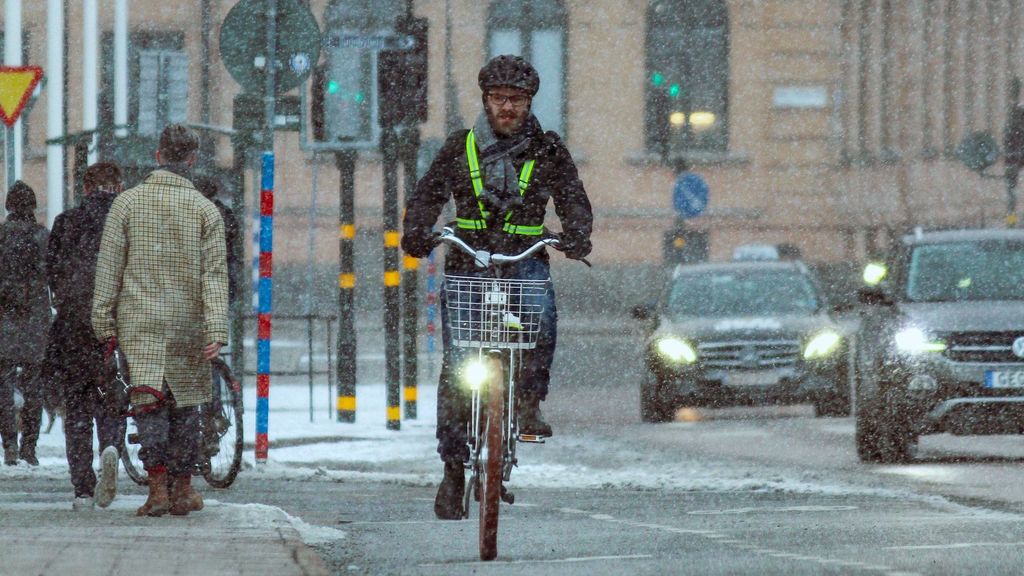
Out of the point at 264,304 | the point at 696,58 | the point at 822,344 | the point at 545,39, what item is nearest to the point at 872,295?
the point at 264,304

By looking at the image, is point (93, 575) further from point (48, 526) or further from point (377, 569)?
point (48, 526)

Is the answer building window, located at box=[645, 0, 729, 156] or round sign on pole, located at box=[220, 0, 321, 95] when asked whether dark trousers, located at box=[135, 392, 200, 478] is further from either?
building window, located at box=[645, 0, 729, 156]

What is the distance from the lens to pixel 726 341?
1947cm

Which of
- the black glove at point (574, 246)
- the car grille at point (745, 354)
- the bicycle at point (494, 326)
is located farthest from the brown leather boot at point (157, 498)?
the car grille at point (745, 354)

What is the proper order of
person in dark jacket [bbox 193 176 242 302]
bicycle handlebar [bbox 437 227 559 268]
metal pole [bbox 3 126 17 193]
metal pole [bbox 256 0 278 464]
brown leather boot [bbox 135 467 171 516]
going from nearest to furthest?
bicycle handlebar [bbox 437 227 559 268] → brown leather boot [bbox 135 467 171 516] → person in dark jacket [bbox 193 176 242 302] → metal pole [bbox 256 0 278 464] → metal pole [bbox 3 126 17 193]

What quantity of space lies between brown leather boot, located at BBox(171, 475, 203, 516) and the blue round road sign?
19748mm

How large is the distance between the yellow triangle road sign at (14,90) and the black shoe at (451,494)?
9.05m

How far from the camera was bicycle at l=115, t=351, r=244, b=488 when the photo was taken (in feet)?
40.9

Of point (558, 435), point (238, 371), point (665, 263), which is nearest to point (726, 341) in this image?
point (558, 435)

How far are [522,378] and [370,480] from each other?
4432mm

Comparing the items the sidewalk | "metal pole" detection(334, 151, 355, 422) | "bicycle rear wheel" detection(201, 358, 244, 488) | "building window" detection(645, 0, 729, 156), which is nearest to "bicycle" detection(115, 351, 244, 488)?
"bicycle rear wheel" detection(201, 358, 244, 488)

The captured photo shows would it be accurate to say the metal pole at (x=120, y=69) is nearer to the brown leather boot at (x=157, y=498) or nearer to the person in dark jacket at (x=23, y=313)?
the person in dark jacket at (x=23, y=313)

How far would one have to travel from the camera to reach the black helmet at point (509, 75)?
29.4 ft

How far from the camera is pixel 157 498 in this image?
10.4 m
